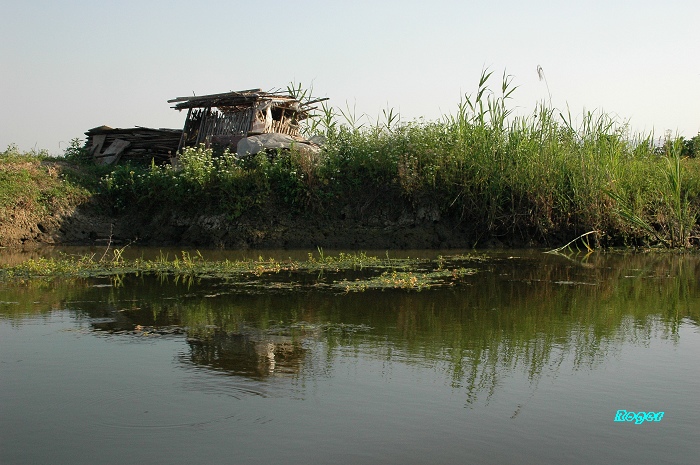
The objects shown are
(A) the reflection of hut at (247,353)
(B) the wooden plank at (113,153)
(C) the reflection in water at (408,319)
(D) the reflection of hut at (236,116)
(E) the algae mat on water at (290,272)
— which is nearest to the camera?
(A) the reflection of hut at (247,353)

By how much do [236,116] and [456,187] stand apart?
5691 mm

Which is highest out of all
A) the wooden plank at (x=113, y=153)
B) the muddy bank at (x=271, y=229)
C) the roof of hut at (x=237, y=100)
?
the roof of hut at (x=237, y=100)

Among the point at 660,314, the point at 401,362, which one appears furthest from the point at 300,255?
the point at 401,362

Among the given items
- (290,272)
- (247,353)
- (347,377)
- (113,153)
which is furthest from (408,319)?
(113,153)

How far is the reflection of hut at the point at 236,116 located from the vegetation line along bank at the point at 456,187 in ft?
4.68

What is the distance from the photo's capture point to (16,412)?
3535mm

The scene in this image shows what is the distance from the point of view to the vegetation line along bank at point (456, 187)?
12852 millimetres

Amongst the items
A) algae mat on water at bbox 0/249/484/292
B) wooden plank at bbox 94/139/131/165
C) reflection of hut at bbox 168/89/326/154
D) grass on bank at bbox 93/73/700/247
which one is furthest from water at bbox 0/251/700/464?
wooden plank at bbox 94/139/131/165

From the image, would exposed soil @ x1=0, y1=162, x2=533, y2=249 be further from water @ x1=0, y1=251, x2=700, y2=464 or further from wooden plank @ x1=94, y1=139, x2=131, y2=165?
water @ x1=0, y1=251, x2=700, y2=464

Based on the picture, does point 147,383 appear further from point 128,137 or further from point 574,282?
point 128,137

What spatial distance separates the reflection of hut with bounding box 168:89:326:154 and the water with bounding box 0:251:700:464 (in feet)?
29.8

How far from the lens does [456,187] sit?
526 inches

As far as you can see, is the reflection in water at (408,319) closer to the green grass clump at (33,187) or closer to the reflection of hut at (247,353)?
the reflection of hut at (247,353)

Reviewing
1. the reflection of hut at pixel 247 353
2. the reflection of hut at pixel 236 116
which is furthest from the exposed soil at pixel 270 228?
the reflection of hut at pixel 247 353
